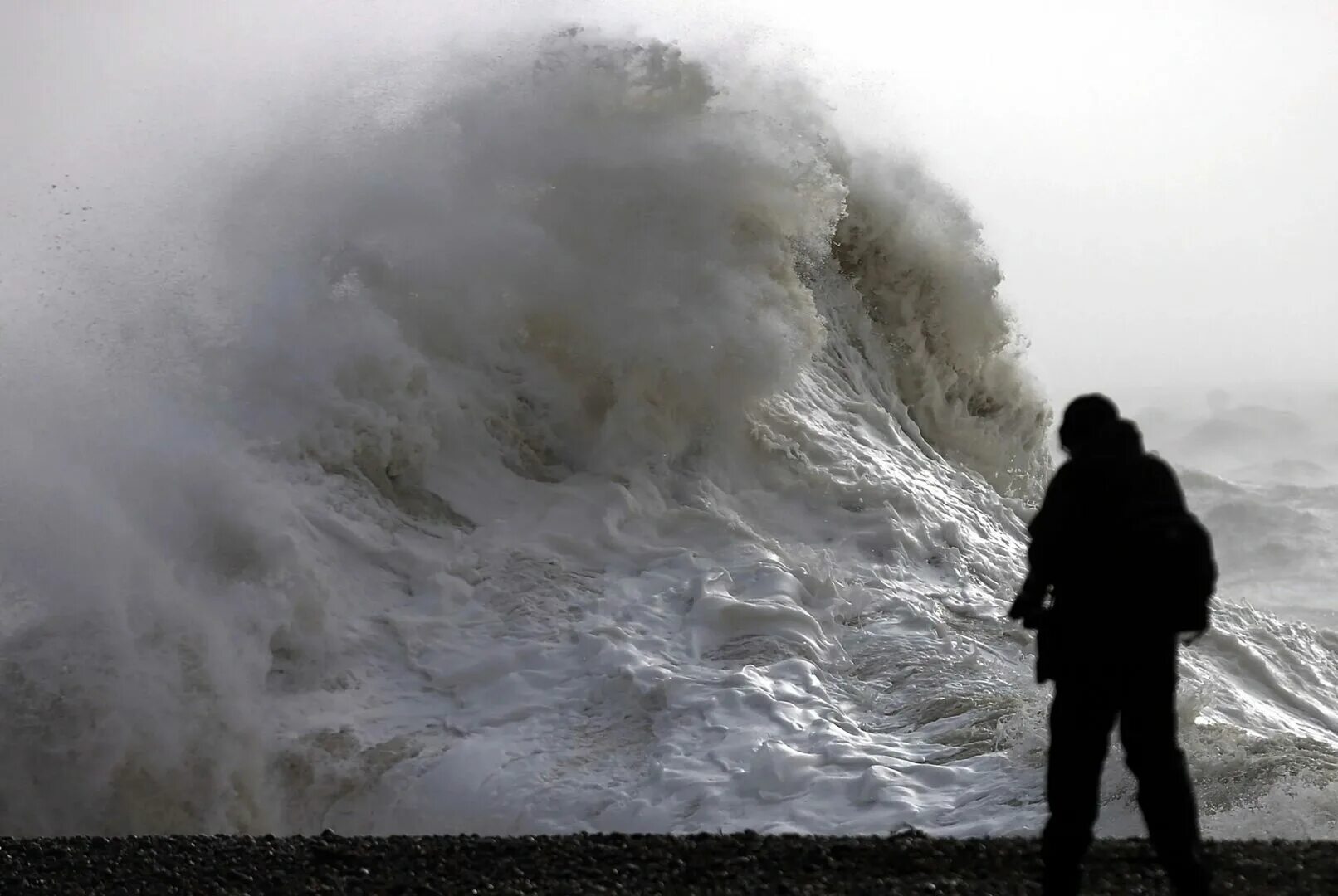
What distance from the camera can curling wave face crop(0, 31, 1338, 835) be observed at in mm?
6695

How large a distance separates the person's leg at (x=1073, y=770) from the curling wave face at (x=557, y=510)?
2081 mm

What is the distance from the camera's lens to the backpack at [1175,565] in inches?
136

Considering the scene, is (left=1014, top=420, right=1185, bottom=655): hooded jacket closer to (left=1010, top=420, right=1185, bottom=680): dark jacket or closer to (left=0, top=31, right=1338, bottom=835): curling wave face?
(left=1010, top=420, right=1185, bottom=680): dark jacket

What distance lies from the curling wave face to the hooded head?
8.46 feet

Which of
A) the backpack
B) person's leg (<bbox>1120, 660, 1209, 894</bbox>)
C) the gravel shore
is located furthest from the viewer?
the gravel shore

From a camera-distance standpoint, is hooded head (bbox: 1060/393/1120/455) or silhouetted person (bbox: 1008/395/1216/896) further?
hooded head (bbox: 1060/393/1120/455)

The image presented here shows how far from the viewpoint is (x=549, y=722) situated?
728 cm

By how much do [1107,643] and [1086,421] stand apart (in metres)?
0.61

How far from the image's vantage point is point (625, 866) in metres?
4.56

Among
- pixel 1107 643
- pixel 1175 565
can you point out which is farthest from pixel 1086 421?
pixel 1107 643

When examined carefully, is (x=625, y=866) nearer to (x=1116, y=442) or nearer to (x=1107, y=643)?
(x=1107, y=643)

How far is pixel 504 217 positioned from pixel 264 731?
5.66 meters

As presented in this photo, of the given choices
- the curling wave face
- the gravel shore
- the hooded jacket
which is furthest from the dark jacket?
the curling wave face

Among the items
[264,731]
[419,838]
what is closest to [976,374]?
[264,731]
